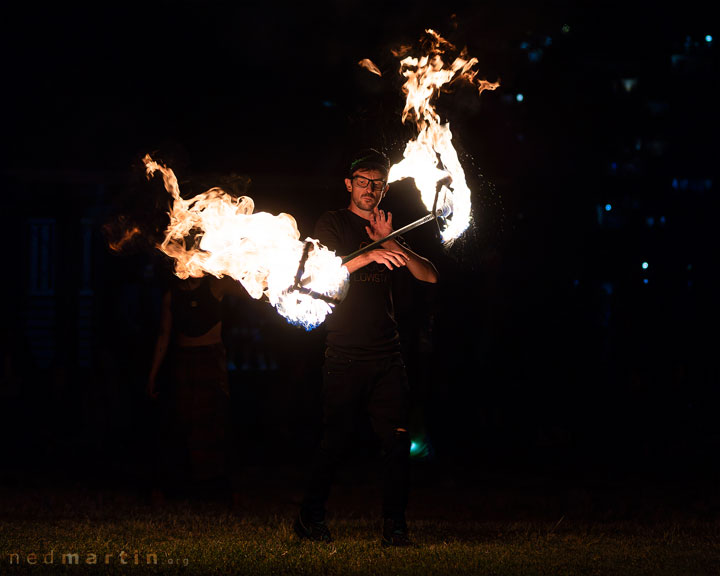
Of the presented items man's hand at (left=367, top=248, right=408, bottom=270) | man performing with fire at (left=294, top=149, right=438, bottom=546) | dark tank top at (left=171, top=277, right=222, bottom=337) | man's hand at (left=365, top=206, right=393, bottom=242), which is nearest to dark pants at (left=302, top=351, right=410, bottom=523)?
man performing with fire at (left=294, top=149, right=438, bottom=546)

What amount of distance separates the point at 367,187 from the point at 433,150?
0.60 m

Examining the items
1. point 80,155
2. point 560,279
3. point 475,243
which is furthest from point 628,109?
point 80,155

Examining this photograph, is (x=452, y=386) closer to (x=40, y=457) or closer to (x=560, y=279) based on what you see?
(x=560, y=279)

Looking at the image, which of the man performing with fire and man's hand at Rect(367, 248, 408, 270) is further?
the man performing with fire

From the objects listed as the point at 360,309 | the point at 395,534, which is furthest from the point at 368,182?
the point at 395,534

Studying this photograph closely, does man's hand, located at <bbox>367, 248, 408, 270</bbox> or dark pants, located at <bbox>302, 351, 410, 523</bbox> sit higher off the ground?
man's hand, located at <bbox>367, 248, 408, 270</bbox>

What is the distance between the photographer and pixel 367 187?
19.2ft

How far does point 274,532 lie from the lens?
6.14 meters

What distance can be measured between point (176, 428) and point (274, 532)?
172 cm

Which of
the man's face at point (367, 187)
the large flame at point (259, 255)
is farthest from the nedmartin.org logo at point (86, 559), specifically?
the man's face at point (367, 187)

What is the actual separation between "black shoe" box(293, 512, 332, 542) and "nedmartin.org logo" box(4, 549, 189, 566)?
79 centimetres

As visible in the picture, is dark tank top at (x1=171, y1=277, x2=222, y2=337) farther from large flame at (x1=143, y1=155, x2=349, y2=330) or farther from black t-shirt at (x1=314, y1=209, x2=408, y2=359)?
black t-shirt at (x1=314, y1=209, x2=408, y2=359)

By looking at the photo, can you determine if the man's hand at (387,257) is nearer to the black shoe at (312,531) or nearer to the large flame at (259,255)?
the large flame at (259,255)

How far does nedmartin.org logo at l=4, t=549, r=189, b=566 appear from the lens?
5105 mm
